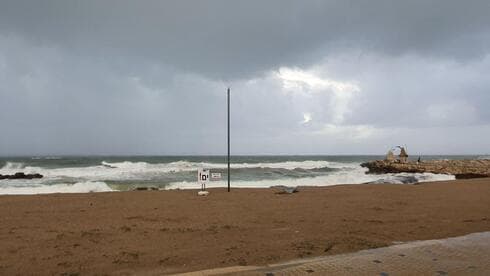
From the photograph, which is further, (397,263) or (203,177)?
(203,177)

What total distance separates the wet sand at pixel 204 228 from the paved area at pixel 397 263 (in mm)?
404

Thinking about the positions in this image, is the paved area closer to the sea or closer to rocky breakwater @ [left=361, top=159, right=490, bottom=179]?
the sea

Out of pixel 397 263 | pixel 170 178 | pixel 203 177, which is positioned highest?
pixel 203 177

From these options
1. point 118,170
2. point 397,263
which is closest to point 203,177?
point 397,263

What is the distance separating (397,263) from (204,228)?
410 centimetres

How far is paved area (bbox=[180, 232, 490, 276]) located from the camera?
4797 mm

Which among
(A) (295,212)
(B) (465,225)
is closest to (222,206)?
(A) (295,212)

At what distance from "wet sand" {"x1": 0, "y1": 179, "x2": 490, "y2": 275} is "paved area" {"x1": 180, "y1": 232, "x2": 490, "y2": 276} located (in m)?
0.40

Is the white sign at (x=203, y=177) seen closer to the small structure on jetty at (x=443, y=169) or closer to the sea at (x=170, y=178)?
the sea at (x=170, y=178)

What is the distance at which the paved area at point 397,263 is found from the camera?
189 inches

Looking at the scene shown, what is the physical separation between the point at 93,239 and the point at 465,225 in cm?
770

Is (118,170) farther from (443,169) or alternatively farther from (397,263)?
(397,263)

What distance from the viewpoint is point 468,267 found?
16.6 feet

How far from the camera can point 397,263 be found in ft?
17.1
